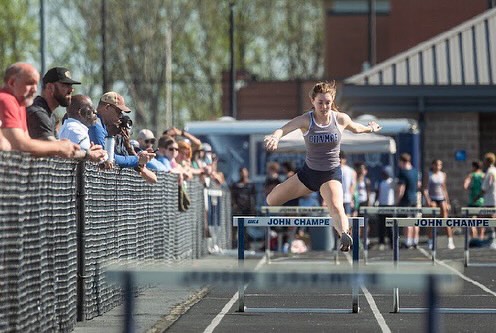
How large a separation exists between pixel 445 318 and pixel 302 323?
5.06 feet

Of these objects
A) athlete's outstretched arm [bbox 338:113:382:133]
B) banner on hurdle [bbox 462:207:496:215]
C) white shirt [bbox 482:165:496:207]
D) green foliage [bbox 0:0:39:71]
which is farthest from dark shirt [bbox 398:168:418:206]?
green foliage [bbox 0:0:39:71]

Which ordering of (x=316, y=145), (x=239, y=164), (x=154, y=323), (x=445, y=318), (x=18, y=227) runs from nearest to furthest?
1. (x=18, y=227)
2. (x=154, y=323)
3. (x=445, y=318)
4. (x=316, y=145)
5. (x=239, y=164)

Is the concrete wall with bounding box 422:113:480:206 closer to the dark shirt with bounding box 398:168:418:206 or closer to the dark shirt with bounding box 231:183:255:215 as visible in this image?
the dark shirt with bounding box 231:183:255:215

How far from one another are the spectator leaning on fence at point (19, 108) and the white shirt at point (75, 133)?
2.35 m

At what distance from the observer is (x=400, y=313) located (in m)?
14.9

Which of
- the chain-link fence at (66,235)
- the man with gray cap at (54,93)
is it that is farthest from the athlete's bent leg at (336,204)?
the man with gray cap at (54,93)

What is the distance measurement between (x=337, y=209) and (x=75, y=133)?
2.92m

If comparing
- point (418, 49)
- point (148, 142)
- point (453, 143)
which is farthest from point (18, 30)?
point (148, 142)

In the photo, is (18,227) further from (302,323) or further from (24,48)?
(24,48)

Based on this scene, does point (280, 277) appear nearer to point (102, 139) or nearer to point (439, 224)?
point (102, 139)

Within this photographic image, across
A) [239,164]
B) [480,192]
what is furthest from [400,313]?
[239,164]

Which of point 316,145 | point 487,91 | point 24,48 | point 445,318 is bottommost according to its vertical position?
point 445,318

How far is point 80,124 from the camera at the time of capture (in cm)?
1379

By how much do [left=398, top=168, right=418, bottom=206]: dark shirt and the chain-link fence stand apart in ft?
39.7
